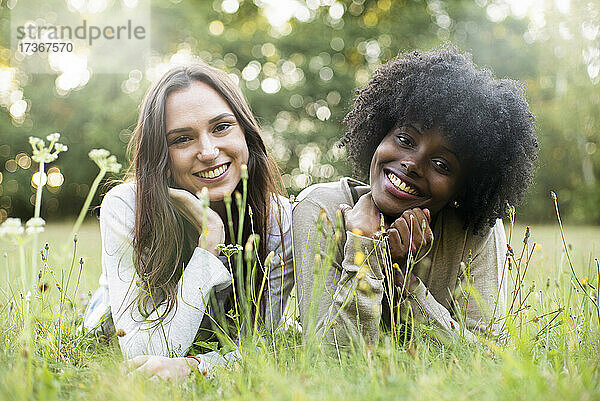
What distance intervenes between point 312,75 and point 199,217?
18.2 meters

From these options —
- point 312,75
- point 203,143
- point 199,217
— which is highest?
point 312,75

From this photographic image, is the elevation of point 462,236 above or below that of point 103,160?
below

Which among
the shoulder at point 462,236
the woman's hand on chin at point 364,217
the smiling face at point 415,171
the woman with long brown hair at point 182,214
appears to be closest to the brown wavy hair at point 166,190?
the woman with long brown hair at point 182,214

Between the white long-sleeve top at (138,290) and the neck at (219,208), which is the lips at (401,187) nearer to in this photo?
the white long-sleeve top at (138,290)

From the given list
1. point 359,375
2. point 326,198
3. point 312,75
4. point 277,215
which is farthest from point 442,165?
point 312,75

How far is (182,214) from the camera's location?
3008mm

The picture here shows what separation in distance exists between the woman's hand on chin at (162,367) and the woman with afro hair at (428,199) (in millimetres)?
531

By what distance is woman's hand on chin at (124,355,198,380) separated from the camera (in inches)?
82.3

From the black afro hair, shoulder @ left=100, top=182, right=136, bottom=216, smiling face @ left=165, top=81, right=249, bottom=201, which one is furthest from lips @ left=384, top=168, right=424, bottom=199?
shoulder @ left=100, top=182, right=136, bottom=216

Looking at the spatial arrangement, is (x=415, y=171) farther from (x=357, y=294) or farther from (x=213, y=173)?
(x=213, y=173)

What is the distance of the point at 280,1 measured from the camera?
21594 millimetres

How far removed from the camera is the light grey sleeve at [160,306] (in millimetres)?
2479

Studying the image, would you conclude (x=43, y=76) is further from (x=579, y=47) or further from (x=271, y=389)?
(x=271, y=389)

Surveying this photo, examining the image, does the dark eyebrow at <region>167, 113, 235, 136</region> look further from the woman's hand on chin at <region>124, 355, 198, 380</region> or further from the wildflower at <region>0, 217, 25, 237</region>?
the wildflower at <region>0, 217, 25, 237</region>
